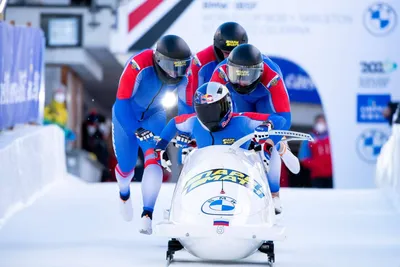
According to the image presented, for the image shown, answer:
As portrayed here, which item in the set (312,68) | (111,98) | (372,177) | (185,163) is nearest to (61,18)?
(312,68)

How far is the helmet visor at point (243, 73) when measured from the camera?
261 inches

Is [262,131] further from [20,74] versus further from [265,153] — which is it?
[20,74]

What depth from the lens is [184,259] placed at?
5777 mm

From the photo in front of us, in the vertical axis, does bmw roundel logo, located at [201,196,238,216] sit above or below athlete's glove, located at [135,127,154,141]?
below

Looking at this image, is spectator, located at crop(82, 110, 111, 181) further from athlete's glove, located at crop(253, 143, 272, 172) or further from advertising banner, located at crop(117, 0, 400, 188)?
athlete's glove, located at crop(253, 143, 272, 172)

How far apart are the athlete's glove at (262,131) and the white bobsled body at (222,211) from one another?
176 millimetres

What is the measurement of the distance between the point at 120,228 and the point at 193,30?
7806 mm

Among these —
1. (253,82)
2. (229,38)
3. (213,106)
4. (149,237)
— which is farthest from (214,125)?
(229,38)

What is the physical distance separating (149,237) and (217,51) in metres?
1.56

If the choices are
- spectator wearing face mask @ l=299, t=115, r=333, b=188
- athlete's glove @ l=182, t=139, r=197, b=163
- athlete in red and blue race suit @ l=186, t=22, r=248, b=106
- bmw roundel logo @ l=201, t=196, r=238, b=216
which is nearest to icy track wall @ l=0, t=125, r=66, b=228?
athlete in red and blue race suit @ l=186, t=22, r=248, b=106

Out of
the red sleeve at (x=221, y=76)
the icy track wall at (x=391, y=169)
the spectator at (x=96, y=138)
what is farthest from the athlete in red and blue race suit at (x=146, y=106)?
the spectator at (x=96, y=138)

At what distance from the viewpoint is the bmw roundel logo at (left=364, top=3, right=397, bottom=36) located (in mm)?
15102

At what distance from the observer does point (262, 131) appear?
593 centimetres

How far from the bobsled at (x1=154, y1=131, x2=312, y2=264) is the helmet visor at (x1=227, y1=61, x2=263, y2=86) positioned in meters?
0.93
